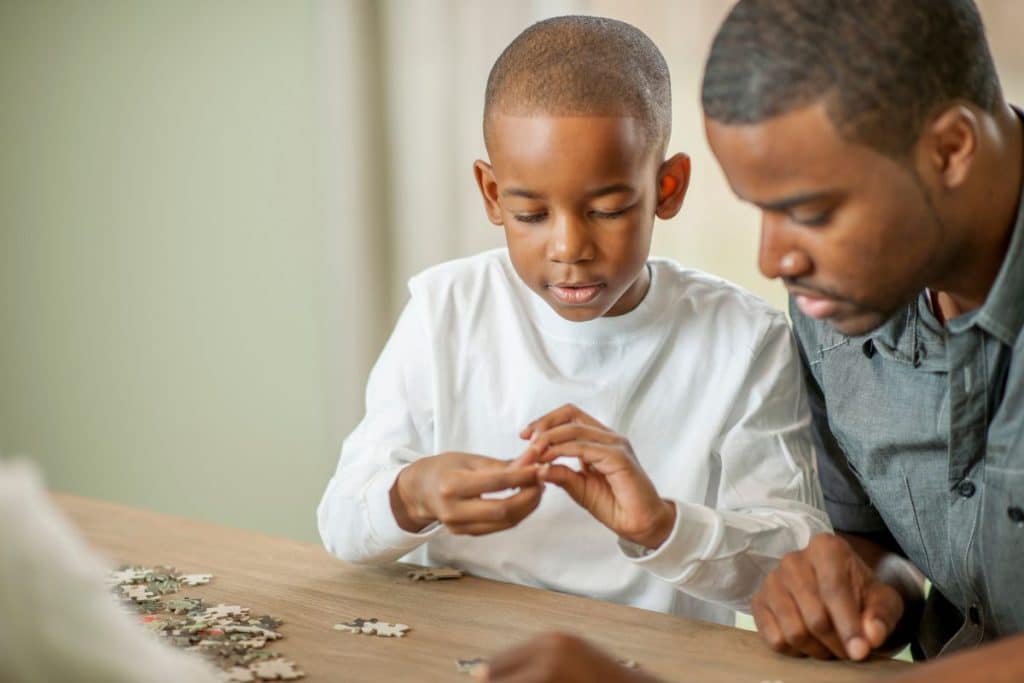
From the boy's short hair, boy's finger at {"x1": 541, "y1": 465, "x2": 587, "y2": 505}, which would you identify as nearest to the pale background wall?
the boy's short hair

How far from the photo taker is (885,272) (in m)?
1.62

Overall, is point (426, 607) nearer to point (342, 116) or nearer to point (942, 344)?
point (942, 344)

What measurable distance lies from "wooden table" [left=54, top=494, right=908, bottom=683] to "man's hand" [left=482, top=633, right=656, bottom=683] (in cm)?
33

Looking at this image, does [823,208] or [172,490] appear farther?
[172,490]

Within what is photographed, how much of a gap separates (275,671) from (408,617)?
11.0 inches

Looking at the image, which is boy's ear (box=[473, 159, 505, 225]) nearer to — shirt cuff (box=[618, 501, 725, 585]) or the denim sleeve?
the denim sleeve

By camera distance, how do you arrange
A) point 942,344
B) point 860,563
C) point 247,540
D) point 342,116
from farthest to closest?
point 342,116 < point 247,540 < point 942,344 < point 860,563

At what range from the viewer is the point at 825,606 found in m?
1.71

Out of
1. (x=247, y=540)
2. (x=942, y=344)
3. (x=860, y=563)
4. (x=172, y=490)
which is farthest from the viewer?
(x=172, y=490)

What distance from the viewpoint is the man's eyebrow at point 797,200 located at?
61.7 inches

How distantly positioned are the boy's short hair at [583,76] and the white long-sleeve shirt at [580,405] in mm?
348

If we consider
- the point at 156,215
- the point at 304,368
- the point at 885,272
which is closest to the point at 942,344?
the point at 885,272

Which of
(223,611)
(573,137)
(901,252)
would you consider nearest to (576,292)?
(573,137)

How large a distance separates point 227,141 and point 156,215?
0.44 metres
